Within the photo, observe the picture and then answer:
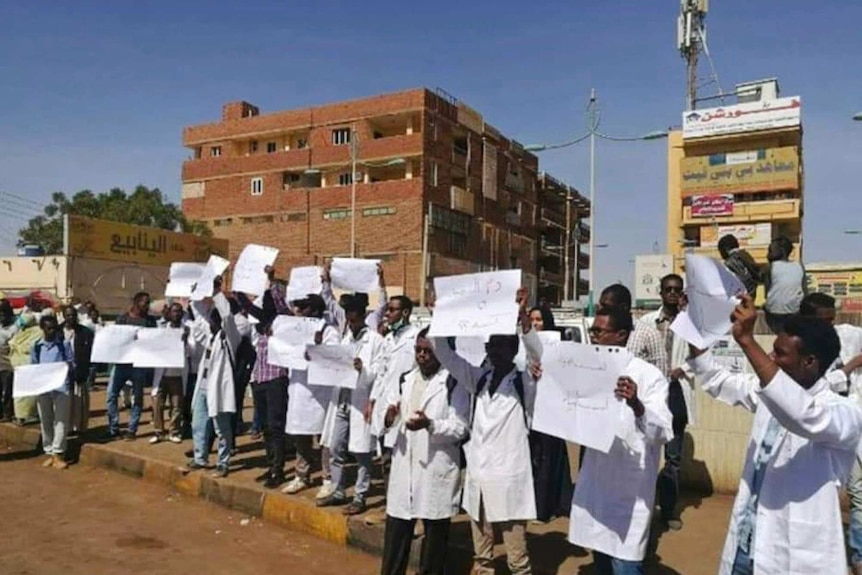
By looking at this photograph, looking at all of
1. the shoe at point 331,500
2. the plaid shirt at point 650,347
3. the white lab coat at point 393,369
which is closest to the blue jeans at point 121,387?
the shoe at point 331,500

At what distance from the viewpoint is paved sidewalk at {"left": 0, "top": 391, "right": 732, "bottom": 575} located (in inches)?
191

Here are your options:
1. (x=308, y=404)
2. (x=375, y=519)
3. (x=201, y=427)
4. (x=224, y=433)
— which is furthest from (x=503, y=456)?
(x=201, y=427)

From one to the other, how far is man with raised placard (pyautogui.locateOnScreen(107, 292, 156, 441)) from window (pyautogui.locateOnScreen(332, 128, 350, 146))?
123 ft

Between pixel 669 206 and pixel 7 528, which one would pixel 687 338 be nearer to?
pixel 7 528

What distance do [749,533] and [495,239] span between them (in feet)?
159

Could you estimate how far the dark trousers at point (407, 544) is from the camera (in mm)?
4625

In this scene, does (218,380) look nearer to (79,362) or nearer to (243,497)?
(243,497)

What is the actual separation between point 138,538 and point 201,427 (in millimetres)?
1487

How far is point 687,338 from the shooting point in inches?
121

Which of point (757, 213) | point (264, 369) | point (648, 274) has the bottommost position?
point (264, 369)

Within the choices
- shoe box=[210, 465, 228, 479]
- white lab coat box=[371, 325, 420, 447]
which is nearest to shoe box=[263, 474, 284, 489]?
shoe box=[210, 465, 228, 479]

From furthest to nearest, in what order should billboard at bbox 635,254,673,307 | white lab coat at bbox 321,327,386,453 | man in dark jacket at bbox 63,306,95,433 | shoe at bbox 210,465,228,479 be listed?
billboard at bbox 635,254,673,307 < man in dark jacket at bbox 63,306,95,433 < shoe at bbox 210,465,228,479 < white lab coat at bbox 321,327,386,453

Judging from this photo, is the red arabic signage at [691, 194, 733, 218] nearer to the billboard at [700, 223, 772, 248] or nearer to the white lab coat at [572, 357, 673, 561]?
the billboard at [700, 223, 772, 248]

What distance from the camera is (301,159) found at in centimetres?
4694
